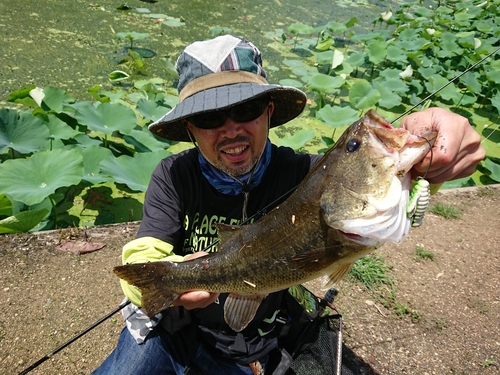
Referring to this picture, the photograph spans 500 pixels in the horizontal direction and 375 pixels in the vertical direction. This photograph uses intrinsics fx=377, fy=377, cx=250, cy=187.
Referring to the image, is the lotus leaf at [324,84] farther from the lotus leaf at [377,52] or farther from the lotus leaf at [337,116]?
the lotus leaf at [377,52]

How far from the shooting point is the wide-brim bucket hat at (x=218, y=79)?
172 centimetres

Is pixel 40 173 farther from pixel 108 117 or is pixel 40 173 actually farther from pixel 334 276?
pixel 334 276

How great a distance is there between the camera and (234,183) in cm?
198

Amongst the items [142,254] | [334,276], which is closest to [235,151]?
[142,254]

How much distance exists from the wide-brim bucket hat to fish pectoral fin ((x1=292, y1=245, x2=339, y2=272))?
2.41ft

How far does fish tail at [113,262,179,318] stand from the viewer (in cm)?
156

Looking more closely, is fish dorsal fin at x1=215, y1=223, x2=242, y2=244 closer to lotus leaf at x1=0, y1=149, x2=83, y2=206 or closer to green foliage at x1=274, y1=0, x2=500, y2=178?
lotus leaf at x1=0, y1=149, x2=83, y2=206

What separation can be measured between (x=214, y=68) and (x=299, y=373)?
1.76 metres

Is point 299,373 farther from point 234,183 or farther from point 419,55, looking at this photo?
point 419,55

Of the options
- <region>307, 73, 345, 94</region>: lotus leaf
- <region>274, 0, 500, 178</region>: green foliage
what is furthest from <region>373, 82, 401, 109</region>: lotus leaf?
<region>307, 73, 345, 94</region>: lotus leaf

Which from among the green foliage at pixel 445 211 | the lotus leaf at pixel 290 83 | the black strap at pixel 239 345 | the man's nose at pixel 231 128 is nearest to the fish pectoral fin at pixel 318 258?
the man's nose at pixel 231 128

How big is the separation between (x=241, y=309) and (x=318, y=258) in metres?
0.53

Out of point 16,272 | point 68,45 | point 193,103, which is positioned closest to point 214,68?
point 193,103

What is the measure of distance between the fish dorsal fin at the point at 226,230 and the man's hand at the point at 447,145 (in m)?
0.73
